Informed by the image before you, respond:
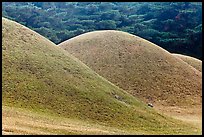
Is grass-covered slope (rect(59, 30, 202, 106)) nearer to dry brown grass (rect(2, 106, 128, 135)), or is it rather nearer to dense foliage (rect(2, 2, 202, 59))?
dry brown grass (rect(2, 106, 128, 135))

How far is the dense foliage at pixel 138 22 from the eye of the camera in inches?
6186

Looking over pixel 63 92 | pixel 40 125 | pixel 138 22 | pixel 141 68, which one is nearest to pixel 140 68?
pixel 141 68

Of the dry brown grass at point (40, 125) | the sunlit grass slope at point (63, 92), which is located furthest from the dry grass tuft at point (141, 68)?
the dry brown grass at point (40, 125)

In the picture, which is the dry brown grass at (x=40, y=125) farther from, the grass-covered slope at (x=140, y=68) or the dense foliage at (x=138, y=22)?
the dense foliage at (x=138, y=22)

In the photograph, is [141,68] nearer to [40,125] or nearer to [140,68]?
[140,68]

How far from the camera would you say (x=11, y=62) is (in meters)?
45.8

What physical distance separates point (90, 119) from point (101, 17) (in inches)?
5926

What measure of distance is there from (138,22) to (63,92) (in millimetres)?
138726

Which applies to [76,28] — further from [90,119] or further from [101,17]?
[90,119]

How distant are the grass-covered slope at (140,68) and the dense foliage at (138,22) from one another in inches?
2846

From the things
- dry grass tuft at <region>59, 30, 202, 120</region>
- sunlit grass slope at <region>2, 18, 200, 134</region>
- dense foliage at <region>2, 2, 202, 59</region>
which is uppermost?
sunlit grass slope at <region>2, 18, 200, 134</region>

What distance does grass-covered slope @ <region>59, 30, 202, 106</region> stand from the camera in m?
65.8

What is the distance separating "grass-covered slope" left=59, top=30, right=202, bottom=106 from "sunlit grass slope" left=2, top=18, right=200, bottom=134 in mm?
16154

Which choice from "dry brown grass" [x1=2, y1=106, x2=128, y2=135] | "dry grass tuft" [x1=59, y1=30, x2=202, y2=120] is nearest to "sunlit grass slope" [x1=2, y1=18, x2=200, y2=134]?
"dry brown grass" [x1=2, y1=106, x2=128, y2=135]
